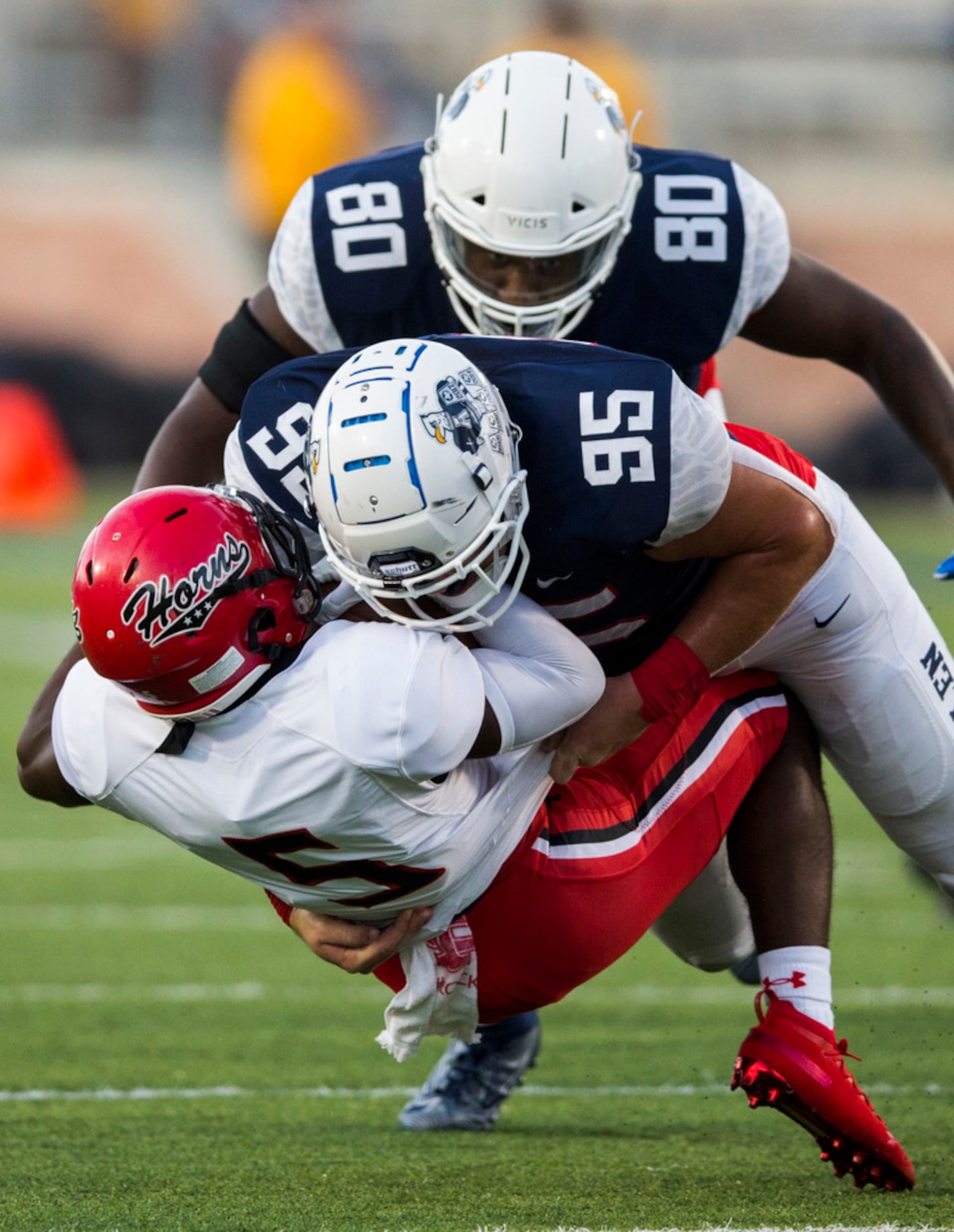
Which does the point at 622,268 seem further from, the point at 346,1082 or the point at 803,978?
the point at 346,1082

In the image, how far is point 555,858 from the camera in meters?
2.86

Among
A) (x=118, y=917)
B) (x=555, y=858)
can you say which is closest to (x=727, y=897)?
(x=555, y=858)

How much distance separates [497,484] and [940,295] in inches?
458

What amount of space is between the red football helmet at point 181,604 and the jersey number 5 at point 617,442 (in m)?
0.46

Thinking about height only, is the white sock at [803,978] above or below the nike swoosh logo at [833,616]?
below

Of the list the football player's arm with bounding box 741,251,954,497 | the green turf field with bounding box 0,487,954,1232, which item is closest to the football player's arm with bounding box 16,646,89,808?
the green turf field with bounding box 0,487,954,1232

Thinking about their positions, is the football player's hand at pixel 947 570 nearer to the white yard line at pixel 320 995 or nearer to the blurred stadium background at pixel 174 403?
the blurred stadium background at pixel 174 403

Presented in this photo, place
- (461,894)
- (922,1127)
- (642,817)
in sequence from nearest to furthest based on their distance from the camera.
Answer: (461,894)
(642,817)
(922,1127)

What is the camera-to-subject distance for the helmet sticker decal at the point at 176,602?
2.46m

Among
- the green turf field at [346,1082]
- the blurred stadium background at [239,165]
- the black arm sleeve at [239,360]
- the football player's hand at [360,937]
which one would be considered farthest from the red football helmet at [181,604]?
the blurred stadium background at [239,165]

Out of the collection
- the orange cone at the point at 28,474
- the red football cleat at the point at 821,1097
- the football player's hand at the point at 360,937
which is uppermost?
the football player's hand at the point at 360,937

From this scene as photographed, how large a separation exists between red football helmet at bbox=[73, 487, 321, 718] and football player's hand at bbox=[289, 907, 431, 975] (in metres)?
0.42

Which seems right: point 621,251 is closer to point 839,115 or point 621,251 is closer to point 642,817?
point 642,817

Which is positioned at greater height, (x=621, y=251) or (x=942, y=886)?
(x=621, y=251)
